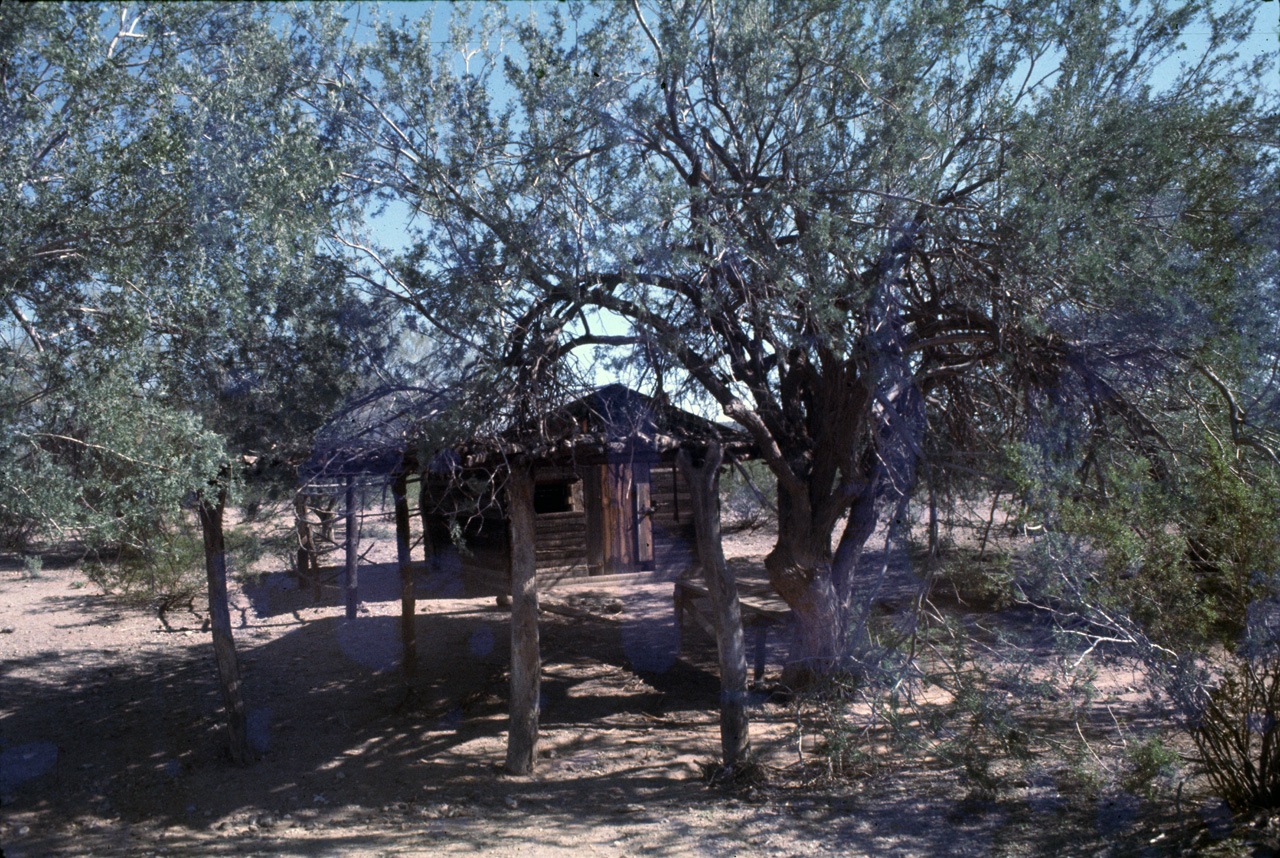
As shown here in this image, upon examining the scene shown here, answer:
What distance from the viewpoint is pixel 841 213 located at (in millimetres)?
6691

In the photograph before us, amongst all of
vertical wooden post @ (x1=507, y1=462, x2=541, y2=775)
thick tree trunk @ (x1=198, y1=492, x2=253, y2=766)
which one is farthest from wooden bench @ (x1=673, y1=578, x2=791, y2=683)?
thick tree trunk @ (x1=198, y1=492, x2=253, y2=766)

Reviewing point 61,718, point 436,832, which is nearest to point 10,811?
point 61,718

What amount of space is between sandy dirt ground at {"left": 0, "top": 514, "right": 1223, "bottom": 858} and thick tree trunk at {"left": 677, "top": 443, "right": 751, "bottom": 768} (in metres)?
0.43

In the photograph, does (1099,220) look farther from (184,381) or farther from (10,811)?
(10,811)

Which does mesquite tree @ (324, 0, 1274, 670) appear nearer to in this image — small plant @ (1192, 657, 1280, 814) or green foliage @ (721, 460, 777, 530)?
small plant @ (1192, 657, 1280, 814)

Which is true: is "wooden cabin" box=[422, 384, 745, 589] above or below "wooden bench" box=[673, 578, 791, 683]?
above

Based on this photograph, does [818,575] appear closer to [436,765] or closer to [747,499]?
[436,765]

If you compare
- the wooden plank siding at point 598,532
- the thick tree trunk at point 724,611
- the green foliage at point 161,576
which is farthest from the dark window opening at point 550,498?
the thick tree trunk at point 724,611

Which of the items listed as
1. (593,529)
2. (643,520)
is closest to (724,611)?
(593,529)

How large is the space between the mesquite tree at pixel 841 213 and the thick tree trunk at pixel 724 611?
590 mm

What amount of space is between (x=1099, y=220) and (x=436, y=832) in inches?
254

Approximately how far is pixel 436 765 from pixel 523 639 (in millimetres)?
1487

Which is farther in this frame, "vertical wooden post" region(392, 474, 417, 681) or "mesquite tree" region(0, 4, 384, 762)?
"vertical wooden post" region(392, 474, 417, 681)

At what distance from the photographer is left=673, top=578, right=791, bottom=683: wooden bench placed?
29.3ft
